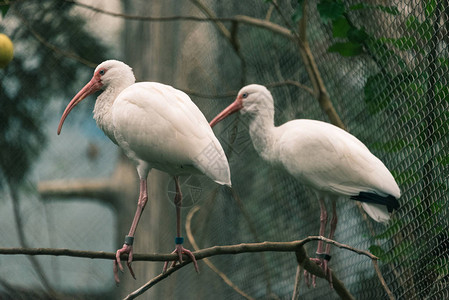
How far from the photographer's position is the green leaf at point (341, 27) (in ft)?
5.41

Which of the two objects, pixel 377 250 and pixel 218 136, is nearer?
pixel 377 250

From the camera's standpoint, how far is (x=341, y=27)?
5.43ft

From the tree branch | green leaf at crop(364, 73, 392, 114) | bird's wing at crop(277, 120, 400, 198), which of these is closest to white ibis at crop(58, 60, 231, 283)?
the tree branch

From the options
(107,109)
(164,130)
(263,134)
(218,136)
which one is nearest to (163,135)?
(164,130)

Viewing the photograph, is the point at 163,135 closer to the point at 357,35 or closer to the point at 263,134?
the point at 263,134

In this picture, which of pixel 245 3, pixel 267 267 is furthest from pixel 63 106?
pixel 267 267

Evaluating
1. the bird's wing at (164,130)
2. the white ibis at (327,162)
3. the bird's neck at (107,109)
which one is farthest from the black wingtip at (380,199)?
the bird's neck at (107,109)

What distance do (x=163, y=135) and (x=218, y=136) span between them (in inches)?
34.6

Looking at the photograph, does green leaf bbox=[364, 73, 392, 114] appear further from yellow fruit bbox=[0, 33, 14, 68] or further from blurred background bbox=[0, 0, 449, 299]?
yellow fruit bbox=[0, 33, 14, 68]

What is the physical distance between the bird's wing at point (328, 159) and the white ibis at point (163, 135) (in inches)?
11.5

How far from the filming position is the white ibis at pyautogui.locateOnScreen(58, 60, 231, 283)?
1381mm

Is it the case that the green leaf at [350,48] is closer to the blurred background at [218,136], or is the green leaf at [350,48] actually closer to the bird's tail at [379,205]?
the blurred background at [218,136]

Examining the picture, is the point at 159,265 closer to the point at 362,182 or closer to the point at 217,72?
the point at 217,72

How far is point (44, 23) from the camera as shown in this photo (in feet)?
8.98
